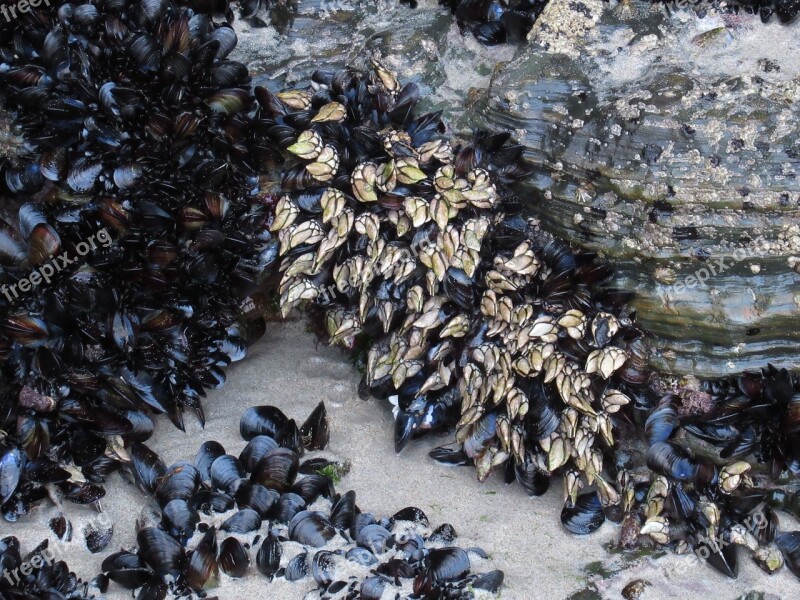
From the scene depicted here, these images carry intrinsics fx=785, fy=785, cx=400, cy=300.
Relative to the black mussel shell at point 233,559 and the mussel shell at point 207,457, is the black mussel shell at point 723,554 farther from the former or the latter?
the mussel shell at point 207,457

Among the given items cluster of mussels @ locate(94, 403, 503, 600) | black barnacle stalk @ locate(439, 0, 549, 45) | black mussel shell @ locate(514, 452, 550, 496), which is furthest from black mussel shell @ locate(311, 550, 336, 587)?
black barnacle stalk @ locate(439, 0, 549, 45)

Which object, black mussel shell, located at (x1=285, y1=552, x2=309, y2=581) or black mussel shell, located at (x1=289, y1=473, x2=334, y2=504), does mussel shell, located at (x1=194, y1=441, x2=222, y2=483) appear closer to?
black mussel shell, located at (x1=289, y1=473, x2=334, y2=504)

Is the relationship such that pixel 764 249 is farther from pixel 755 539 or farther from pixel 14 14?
pixel 14 14

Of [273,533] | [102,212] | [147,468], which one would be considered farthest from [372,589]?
[102,212]

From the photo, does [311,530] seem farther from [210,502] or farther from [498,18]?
[498,18]

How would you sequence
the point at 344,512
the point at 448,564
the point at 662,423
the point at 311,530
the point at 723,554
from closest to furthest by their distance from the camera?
the point at 448,564 < the point at 723,554 < the point at 311,530 < the point at 344,512 < the point at 662,423

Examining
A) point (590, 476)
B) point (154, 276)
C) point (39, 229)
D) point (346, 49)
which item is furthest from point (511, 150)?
point (39, 229)
